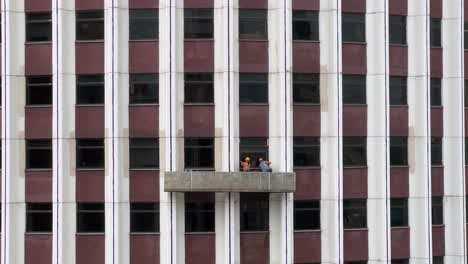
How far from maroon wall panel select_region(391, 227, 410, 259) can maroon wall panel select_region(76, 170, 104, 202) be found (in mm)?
14506

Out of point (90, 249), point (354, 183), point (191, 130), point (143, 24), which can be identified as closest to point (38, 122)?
point (90, 249)

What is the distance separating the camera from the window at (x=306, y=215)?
35125 mm

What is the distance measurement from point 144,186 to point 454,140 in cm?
1598

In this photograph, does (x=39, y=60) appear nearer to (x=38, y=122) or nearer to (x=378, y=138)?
(x=38, y=122)

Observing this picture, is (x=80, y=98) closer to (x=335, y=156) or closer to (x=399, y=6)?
(x=335, y=156)

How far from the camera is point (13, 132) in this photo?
114 feet

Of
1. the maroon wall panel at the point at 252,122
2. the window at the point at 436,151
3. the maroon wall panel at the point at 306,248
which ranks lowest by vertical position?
the maroon wall panel at the point at 306,248

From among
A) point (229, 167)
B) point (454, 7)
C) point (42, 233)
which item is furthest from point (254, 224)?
point (454, 7)

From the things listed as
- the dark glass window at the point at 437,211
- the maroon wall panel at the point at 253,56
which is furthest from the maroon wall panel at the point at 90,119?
the dark glass window at the point at 437,211

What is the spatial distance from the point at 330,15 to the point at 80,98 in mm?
12863

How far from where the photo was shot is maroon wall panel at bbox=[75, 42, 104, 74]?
3484cm

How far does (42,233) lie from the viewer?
3462 centimetres

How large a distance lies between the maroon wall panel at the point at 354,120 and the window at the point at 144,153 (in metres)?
9.29

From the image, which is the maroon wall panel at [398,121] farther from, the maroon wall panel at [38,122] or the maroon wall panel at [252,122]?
the maroon wall panel at [38,122]
